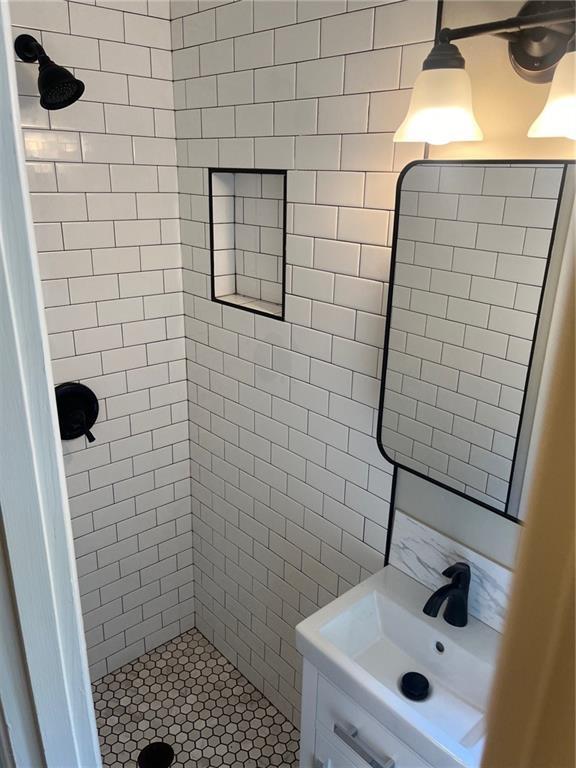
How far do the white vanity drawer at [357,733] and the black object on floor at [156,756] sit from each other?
953mm

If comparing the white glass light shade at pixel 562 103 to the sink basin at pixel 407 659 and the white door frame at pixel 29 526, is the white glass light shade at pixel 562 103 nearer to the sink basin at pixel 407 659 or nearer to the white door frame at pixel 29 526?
the white door frame at pixel 29 526

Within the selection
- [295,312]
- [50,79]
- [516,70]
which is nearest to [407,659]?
[295,312]

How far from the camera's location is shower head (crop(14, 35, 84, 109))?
1595mm

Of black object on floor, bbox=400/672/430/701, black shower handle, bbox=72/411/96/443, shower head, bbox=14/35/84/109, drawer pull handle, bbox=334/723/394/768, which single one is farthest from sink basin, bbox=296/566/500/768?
shower head, bbox=14/35/84/109

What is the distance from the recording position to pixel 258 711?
7.79 feet

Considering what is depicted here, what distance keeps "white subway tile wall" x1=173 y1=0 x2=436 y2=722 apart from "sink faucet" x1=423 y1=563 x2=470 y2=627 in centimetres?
28

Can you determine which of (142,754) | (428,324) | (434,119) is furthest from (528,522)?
(142,754)

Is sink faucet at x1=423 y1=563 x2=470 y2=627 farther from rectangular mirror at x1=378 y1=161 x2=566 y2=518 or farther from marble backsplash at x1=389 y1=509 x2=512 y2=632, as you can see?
rectangular mirror at x1=378 y1=161 x2=566 y2=518

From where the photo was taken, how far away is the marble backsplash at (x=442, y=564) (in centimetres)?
146

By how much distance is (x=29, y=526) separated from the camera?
1.93 ft

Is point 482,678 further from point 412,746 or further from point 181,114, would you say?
point 181,114

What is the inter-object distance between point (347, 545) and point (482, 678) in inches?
22.4

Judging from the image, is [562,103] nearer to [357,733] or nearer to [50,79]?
[50,79]

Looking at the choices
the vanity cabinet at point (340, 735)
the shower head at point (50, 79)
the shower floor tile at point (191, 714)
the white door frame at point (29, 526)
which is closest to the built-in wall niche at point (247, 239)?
the shower head at point (50, 79)
